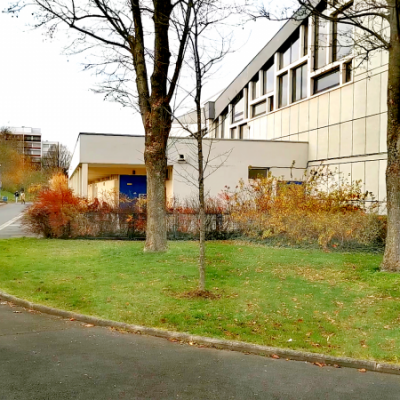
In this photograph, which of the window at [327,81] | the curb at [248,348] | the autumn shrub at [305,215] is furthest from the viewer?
the window at [327,81]

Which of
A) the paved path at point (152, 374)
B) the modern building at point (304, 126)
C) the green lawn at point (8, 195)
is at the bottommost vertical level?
the paved path at point (152, 374)

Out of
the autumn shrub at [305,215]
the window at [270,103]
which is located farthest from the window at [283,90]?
the autumn shrub at [305,215]

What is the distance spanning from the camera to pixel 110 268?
11.2 m

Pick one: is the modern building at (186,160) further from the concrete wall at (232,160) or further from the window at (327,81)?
the window at (327,81)

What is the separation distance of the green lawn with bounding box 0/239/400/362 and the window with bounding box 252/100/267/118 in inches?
810

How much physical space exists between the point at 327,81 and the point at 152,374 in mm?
22980

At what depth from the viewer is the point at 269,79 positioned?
3250 cm

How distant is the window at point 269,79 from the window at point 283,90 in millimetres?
981

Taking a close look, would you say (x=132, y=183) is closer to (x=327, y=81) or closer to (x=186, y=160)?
(x=186, y=160)

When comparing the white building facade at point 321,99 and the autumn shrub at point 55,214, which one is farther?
the white building facade at point 321,99

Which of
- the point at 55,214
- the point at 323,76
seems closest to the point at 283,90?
the point at 323,76

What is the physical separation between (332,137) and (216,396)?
21899 mm

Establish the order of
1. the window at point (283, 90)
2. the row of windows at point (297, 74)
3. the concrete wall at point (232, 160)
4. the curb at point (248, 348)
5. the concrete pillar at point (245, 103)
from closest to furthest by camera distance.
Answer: the curb at point (248, 348) < the row of windows at point (297, 74) < the concrete wall at point (232, 160) < the window at point (283, 90) < the concrete pillar at point (245, 103)

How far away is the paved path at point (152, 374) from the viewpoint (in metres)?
4.72
